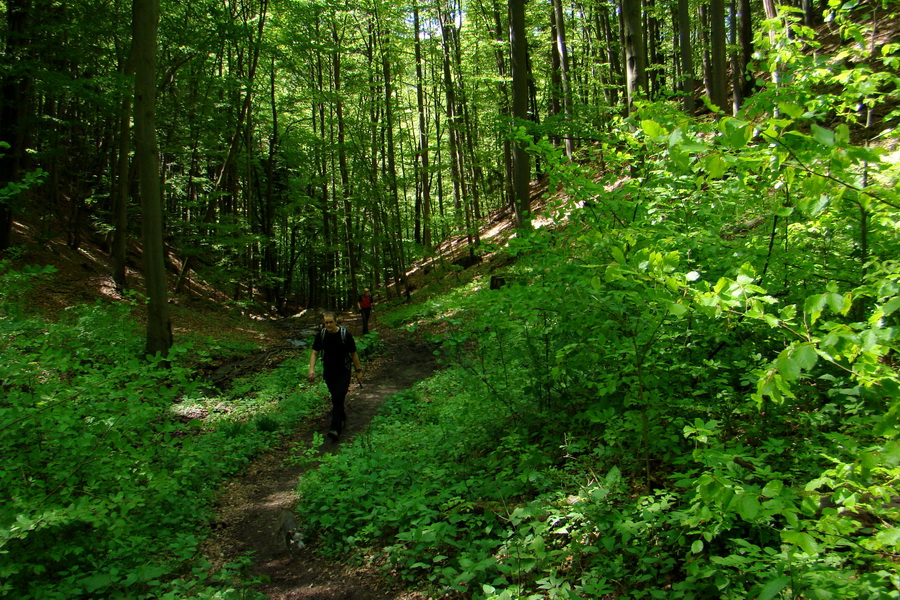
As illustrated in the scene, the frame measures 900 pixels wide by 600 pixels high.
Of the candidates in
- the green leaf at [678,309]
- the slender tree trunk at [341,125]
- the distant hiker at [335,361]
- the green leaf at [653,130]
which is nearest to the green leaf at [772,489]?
the green leaf at [678,309]

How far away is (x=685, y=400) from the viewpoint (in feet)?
10.9

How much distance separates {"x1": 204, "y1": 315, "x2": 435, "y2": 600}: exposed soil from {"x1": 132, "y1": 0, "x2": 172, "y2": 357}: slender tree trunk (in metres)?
3.85

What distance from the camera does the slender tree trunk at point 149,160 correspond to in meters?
9.38

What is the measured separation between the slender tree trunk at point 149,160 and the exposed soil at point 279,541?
3847 millimetres

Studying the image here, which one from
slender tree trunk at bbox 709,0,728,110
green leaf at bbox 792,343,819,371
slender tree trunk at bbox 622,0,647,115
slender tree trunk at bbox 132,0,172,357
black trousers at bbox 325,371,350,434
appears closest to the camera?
green leaf at bbox 792,343,819,371

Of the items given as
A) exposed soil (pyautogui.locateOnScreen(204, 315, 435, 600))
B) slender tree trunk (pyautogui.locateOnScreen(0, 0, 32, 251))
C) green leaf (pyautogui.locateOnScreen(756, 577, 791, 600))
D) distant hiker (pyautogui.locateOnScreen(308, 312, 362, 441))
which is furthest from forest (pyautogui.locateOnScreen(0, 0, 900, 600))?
slender tree trunk (pyautogui.locateOnScreen(0, 0, 32, 251))

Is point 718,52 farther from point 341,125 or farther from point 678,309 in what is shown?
point 678,309

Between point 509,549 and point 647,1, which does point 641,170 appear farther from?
point 647,1

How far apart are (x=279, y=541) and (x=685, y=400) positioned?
391 cm

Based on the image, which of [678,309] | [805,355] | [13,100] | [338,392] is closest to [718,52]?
[338,392]

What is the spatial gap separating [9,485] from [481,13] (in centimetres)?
2341

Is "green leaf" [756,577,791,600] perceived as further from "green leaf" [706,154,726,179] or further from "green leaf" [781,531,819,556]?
"green leaf" [706,154,726,179]

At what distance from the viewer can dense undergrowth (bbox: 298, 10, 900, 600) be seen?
176 centimetres

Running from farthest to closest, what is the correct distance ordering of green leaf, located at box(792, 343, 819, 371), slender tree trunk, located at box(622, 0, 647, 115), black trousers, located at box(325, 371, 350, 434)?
black trousers, located at box(325, 371, 350, 434), slender tree trunk, located at box(622, 0, 647, 115), green leaf, located at box(792, 343, 819, 371)
